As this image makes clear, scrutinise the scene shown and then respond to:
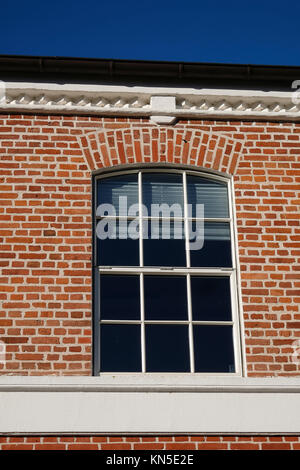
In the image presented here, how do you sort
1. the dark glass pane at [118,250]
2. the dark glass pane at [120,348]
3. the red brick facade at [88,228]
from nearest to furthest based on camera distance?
→ the red brick facade at [88,228] → the dark glass pane at [120,348] → the dark glass pane at [118,250]

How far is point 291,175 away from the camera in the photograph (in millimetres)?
9086

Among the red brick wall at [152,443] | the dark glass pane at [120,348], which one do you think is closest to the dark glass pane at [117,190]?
the dark glass pane at [120,348]

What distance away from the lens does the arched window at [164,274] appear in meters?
8.30

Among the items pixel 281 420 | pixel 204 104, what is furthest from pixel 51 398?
pixel 204 104

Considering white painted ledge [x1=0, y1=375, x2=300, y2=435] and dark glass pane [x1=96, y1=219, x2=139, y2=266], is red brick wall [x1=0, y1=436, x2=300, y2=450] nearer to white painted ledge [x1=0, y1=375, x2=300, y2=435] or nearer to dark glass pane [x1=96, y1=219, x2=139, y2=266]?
white painted ledge [x1=0, y1=375, x2=300, y2=435]

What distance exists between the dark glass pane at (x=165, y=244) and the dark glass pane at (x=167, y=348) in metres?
0.74

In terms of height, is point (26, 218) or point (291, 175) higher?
point (291, 175)

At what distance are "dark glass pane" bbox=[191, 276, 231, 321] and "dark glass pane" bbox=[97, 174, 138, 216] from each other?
1.14 meters

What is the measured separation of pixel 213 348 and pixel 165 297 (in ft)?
2.44

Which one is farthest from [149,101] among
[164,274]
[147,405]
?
[147,405]

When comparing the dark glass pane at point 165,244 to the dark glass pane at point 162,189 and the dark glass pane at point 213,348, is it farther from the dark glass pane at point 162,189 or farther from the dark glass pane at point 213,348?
the dark glass pane at point 213,348

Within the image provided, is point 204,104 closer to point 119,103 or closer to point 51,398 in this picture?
point 119,103

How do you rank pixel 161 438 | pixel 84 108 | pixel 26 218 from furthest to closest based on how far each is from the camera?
pixel 84 108, pixel 26 218, pixel 161 438

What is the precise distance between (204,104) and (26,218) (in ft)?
8.27
